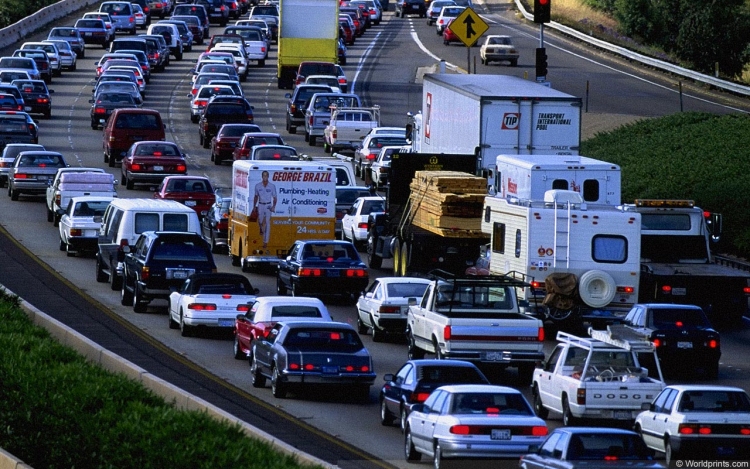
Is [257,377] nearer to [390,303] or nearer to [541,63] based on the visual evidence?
[390,303]

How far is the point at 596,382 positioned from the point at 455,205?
1243 centimetres

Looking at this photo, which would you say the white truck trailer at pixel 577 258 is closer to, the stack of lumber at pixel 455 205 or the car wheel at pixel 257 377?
the stack of lumber at pixel 455 205

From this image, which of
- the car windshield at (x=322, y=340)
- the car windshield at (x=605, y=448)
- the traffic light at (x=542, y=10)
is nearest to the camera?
the car windshield at (x=605, y=448)

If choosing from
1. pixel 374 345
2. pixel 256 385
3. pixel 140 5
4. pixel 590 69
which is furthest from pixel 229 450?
pixel 140 5

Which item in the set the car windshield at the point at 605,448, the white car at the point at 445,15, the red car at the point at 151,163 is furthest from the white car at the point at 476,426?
the white car at the point at 445,15

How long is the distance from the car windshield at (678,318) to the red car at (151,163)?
78.6 ft

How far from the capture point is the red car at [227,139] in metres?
54.9

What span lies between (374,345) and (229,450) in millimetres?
14546

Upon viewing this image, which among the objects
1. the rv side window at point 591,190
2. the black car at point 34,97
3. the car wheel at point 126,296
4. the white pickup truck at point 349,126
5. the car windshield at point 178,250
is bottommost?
the car wheel at point 126,296

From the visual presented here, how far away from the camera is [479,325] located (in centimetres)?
2555

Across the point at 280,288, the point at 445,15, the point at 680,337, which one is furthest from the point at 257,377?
the point at 445,15

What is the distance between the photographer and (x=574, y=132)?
Result: 36.7 metres

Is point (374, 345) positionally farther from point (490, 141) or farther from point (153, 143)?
point (153, 143)

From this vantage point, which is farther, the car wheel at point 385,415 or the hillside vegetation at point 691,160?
the hillside vegetation at point 691,160
